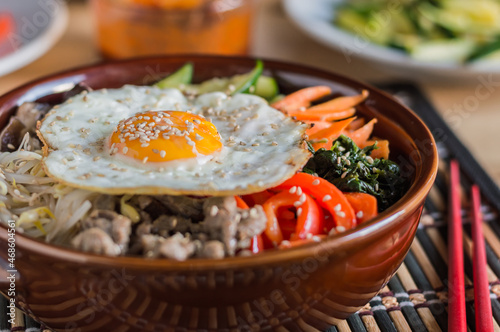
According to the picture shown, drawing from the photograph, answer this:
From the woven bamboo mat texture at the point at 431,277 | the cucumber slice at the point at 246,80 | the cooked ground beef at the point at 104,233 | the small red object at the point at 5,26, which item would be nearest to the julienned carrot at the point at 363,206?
the woven bamboo mat texture at the point at 431,277

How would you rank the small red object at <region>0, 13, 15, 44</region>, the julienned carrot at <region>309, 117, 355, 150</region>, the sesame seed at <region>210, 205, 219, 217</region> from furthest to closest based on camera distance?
the small red object at <region>0, 13, 15, 44</region>
the julienned carrot at <region>309, 117, 355, 150</region>
the sesame seed at <region>210, 205, 219, 217</region>

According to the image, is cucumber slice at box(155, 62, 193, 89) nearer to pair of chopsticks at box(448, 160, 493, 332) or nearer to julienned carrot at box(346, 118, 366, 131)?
julienned carrot at box(346, 118, 366, 131)

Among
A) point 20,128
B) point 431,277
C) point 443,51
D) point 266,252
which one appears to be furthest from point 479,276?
point 443,51

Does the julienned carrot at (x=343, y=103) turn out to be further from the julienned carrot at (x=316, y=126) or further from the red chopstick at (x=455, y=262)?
the red chopstick at (x=455, y=262)

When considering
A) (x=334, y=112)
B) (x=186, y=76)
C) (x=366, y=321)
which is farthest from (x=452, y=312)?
(x=186, y=76)

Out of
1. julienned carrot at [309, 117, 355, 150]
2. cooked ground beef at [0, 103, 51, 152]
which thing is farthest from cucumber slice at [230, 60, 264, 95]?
cooked ground beef at [0, 103, 51, 152]
